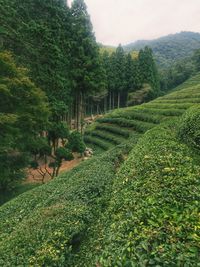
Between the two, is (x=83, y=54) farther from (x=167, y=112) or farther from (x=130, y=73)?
(x=130, y=73)

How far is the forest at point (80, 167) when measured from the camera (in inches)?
190

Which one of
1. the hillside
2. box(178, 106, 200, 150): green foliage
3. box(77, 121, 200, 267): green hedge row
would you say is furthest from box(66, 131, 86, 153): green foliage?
box(77, 121, 200, 267): green hedge row

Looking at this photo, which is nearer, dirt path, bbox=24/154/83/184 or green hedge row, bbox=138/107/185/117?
green hedge row, bbox=138/107/185/117

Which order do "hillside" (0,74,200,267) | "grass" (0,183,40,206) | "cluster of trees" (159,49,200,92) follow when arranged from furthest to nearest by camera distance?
"cluster of trees" (159,49,200,92), "grass" (0,183,40,206), "hillside" (0,74,200,267)

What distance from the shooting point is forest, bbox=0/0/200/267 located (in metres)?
4.83

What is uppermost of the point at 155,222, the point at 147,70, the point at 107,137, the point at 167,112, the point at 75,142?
the point at 147,70

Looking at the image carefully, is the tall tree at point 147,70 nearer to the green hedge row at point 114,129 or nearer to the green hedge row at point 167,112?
the green hedge row at point 114,129

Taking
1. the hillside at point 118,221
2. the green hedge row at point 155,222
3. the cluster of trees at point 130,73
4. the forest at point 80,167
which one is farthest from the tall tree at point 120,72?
the green hedge row at point 155,222

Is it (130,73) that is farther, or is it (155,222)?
(130,73)

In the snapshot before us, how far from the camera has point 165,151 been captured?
9.43 metres

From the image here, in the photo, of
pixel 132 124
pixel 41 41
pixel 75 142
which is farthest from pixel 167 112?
pixel 41 41

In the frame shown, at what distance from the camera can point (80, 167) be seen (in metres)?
17.9

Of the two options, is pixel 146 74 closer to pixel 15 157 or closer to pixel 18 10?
pixel 18 10

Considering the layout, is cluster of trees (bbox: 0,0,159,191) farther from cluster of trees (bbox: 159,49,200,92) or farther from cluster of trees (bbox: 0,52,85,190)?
cluster of trees (bbox: 159,49,200,92)
